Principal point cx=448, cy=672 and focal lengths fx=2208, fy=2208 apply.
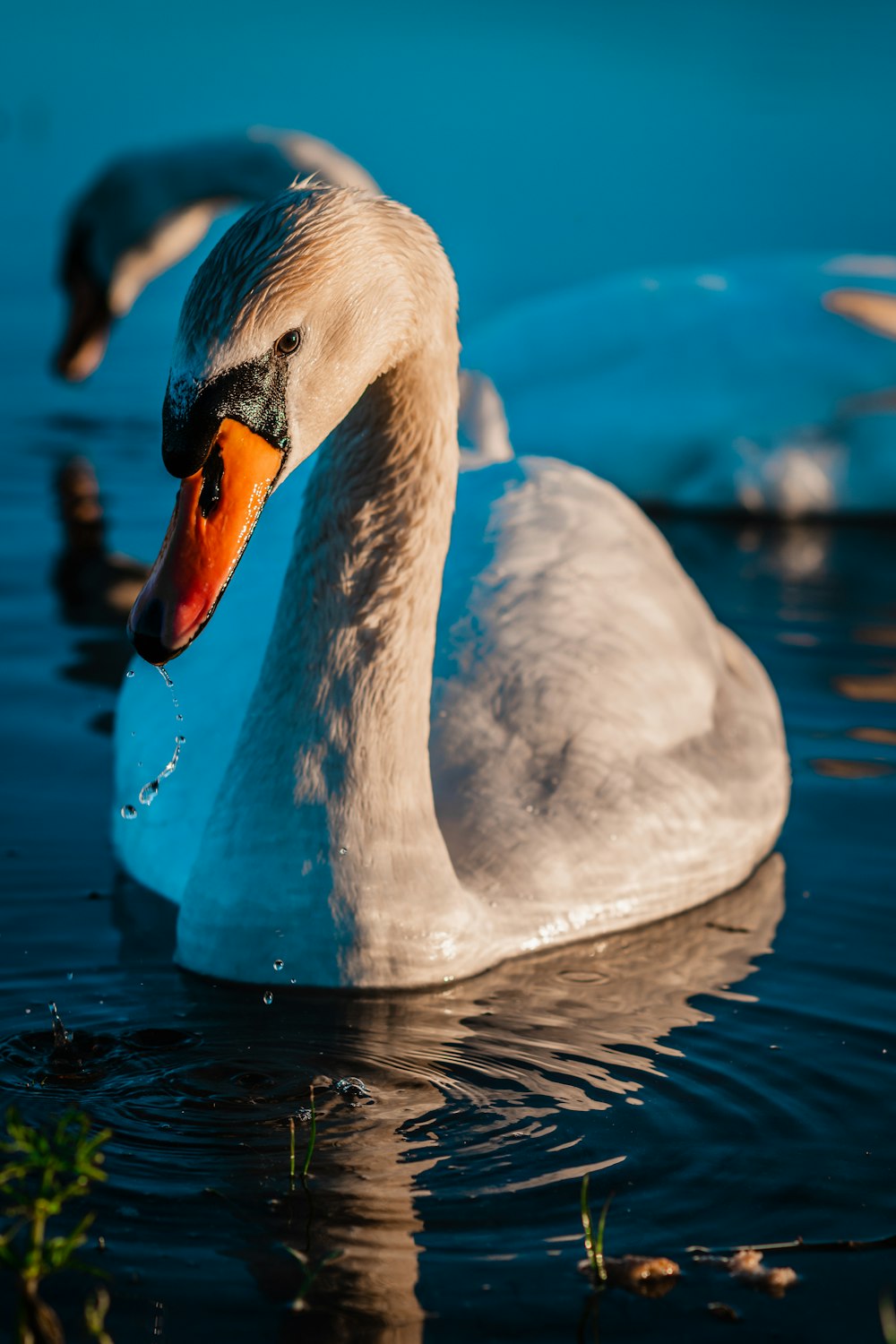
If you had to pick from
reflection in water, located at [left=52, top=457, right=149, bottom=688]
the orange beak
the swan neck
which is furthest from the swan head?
reflection in water, located at [left=52, top=457, right=149, bottom=688]

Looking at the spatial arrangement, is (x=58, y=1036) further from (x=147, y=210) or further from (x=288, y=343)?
(x=147, y=210)

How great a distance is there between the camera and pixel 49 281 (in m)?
17.9

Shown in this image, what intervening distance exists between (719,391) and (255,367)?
7.03 m

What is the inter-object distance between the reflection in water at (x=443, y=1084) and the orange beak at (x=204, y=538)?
3.24 ft

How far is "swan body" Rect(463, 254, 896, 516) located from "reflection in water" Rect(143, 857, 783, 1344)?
548 cm

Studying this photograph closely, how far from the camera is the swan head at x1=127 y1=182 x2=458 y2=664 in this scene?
4.01 m

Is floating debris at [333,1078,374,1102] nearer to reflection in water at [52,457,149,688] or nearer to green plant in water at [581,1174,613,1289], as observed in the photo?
green plant in water at [581,1174,613,1289]

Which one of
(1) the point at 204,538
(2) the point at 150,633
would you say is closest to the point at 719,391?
(1) the point at 204,538

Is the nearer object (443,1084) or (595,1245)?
(595,1245)

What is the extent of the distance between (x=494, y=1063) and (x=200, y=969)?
2.70 ft

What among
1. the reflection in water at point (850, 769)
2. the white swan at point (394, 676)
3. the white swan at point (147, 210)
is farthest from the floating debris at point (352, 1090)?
the white swan at point (147, 210)

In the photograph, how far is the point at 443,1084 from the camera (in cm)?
449

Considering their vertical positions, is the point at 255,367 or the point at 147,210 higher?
the point at 255,367

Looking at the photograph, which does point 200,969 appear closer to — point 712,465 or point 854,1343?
point 854,1343
